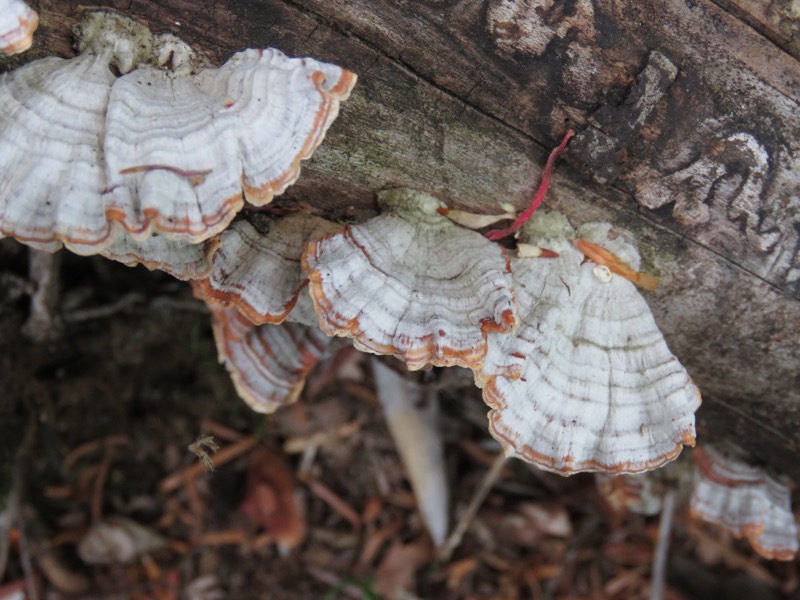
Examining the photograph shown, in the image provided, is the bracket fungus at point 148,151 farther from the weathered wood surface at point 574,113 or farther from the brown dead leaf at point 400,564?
the brown dead leaf at point 400,564

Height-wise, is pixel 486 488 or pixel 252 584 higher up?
pixel 486 488

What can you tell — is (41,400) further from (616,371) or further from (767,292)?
(767,292)

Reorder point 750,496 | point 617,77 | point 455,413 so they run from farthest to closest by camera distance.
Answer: point 455,413, point 750,496, point 617,77

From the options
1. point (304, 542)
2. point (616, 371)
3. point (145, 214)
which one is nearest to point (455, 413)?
point (304, 542)

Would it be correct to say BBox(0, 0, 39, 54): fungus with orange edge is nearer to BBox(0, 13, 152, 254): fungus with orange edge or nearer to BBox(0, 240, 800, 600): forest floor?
BBox(0, 13, 152, 254): fungus with orange edge

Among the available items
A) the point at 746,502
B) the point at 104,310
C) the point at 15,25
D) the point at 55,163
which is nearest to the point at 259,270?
the point at 55,163

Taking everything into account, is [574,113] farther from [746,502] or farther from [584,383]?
[746,502]

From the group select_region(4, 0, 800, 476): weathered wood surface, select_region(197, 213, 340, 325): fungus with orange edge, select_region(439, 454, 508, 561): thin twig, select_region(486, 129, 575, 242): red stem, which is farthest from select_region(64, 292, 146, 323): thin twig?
select_region(439, 454, 508, 561): thin twig
